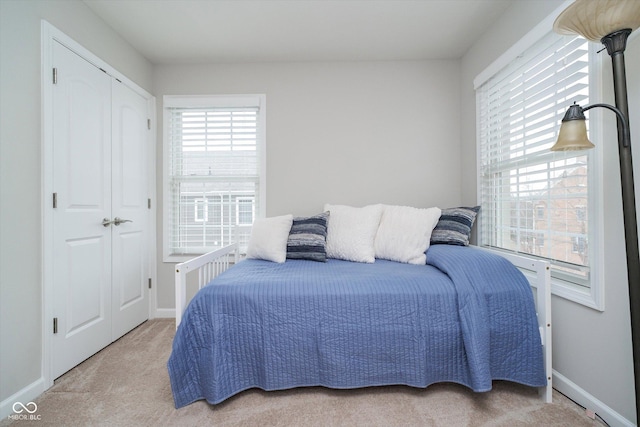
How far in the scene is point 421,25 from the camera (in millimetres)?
2096

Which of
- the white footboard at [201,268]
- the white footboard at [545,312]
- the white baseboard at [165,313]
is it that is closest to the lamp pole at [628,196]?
the white footboard at [545,312]

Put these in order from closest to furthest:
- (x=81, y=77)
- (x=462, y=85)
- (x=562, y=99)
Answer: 1. (x=562, y=99)
2. (x=81, y=77)
3. (x=462, y=85)

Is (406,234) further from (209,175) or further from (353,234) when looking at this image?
(209,175)

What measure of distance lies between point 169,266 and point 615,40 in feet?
10.5

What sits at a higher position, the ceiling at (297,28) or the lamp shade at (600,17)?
the ceiling at (297,28)

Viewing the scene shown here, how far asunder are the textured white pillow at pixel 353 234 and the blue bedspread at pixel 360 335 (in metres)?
0.62

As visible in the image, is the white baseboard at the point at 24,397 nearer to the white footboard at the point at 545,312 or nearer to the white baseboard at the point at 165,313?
the white baseboard at the point at 165,313

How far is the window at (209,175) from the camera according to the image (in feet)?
8.66

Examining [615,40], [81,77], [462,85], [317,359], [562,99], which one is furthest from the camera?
[462,85]

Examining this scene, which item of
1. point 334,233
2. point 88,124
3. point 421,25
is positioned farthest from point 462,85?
point 88,124

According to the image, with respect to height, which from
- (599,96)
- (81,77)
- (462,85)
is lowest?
(599,96)

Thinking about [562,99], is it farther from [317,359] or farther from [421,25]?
[317,359]

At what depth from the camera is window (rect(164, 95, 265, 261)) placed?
8.66 feet

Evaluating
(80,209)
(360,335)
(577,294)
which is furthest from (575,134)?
(80,209)
